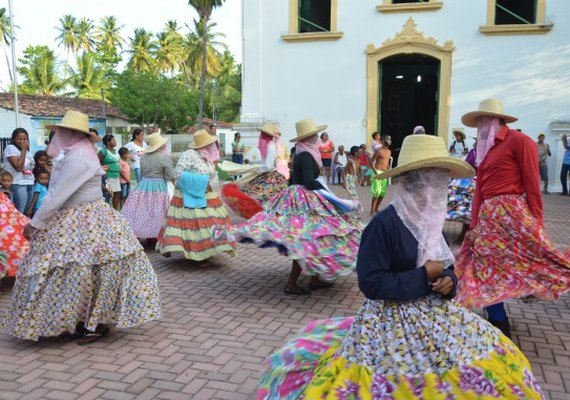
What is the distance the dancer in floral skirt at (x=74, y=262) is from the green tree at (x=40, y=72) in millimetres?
47846

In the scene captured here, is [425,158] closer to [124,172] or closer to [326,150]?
[124,172]

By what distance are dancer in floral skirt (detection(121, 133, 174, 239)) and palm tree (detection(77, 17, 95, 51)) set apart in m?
57.0

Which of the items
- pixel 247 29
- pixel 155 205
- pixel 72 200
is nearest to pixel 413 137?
pixel 72 200

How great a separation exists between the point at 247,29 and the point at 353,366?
50.8 feet

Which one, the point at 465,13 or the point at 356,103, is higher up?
the point at 465,13

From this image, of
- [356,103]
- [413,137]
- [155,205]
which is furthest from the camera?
[356,103]

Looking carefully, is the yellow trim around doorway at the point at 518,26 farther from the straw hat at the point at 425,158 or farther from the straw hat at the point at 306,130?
the straw hat at the point at 425,158

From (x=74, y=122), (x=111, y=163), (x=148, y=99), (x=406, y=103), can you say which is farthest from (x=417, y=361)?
(x=148, y=99)

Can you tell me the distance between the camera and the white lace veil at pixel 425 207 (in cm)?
239

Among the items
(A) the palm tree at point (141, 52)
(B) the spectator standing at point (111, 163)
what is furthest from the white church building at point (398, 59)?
(A) the palm tree at point (141, 52)

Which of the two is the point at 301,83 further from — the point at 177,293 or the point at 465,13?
the point at 177,293

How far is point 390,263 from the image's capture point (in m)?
2.38

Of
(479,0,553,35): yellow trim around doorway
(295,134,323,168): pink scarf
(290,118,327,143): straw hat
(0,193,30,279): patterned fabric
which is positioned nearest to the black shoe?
(295,134,323,168): pink scarf

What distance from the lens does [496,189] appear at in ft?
13.9
